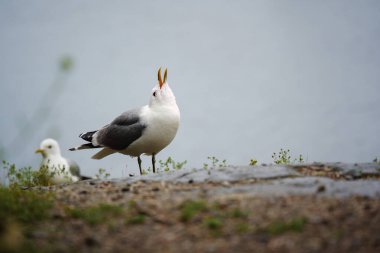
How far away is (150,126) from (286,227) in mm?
5111

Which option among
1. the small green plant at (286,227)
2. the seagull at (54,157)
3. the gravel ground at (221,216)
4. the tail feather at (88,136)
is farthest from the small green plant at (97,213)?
the seagull at (54,157)

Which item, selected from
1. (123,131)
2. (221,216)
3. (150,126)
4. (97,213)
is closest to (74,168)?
Answer: (123,131)

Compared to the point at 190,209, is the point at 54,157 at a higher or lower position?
higher

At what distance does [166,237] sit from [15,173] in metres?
5.12

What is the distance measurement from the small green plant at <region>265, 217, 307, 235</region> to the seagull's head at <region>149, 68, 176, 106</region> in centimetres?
508

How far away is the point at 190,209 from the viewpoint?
19.2ft

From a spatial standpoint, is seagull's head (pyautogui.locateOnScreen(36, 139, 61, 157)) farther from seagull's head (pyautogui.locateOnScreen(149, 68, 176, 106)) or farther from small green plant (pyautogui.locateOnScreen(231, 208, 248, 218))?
small green plant (pyautogui.locateOnScreen(231, 208, 248, 218))

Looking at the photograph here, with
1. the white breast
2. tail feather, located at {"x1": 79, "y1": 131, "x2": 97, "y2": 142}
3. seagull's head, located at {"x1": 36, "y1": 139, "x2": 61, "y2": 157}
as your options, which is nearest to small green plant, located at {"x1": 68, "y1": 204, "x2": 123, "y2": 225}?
the white breast

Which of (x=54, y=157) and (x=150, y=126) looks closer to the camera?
(x=150, y=126)

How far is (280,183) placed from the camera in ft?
23.0

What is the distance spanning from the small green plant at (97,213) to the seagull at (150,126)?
154 inches

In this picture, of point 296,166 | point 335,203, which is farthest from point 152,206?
point 296,166

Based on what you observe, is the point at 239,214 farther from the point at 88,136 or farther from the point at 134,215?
the point at 88,136

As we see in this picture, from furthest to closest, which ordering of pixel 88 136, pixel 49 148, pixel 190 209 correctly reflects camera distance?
1. pixel 49 148
2. pixel 88 136
3. pixel 190 209
